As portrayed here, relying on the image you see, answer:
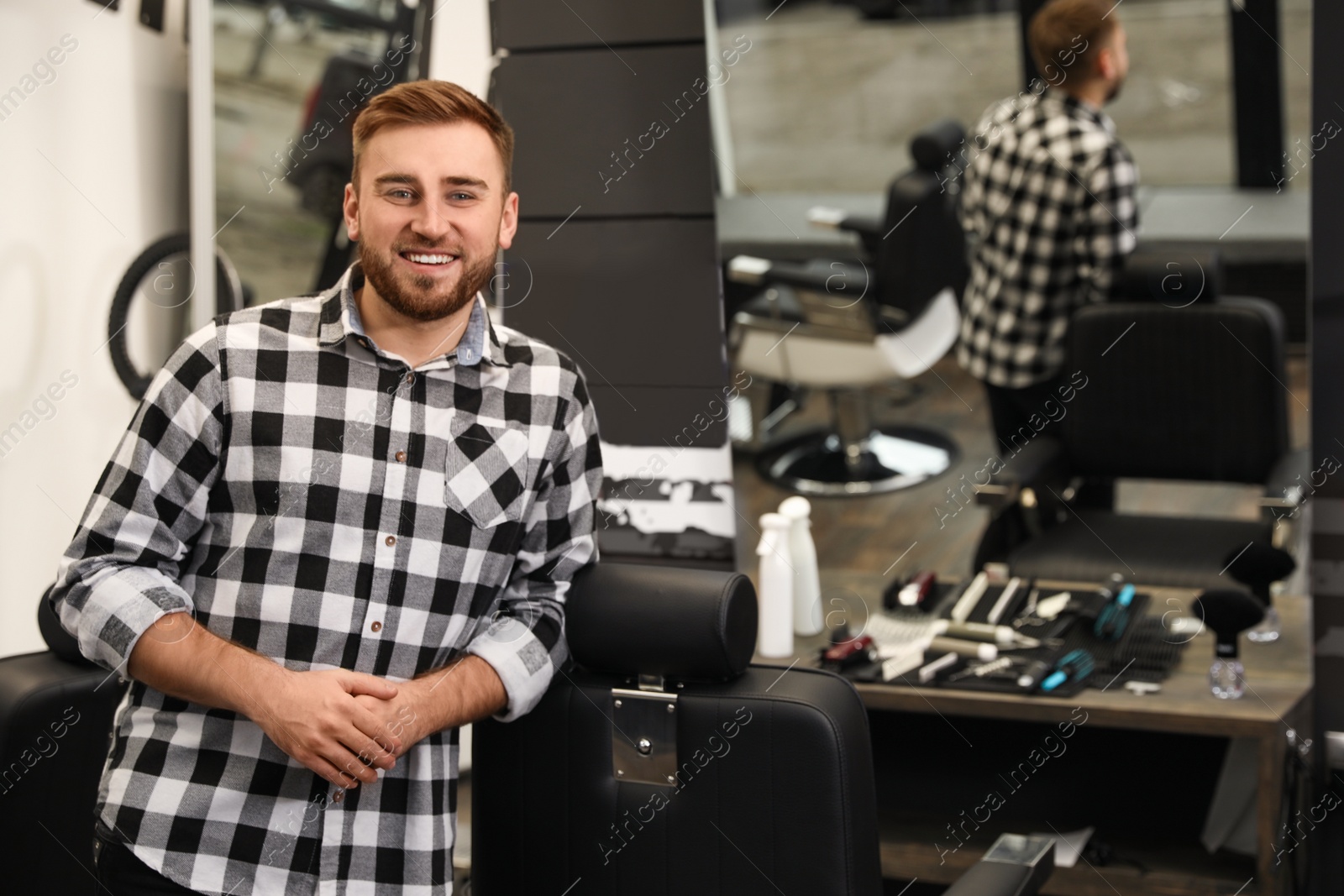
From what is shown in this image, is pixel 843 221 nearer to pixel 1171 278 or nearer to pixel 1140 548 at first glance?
pixel 1171 278

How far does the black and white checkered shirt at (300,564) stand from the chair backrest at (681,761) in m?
0.09

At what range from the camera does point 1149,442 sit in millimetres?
3295

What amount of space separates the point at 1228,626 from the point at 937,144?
70.6 inches

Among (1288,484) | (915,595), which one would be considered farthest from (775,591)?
(1288,484)

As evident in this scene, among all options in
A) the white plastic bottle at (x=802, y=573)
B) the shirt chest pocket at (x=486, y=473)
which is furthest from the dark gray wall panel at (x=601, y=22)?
the shirt chest pocket at (x=486, y=473)

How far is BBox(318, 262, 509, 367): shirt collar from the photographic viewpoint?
1.63 meters

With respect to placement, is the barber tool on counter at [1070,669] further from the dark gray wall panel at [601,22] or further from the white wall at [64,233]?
the white wall at [64,233]

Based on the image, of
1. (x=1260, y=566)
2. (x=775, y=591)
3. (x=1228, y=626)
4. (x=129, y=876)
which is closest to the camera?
(x=129, y=876)

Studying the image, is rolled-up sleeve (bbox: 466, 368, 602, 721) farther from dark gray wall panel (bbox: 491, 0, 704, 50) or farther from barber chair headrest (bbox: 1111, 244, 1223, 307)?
barber chair headrest (bbox: 1111, 244, 1223, 307)

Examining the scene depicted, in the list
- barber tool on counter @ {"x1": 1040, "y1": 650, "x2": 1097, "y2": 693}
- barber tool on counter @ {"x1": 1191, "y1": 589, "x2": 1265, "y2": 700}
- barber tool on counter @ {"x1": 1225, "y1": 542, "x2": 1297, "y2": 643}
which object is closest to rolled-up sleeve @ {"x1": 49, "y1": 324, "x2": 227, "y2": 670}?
barber tool on counter @ {"x1": 1040, "y1": 650, "x2": 1097, "y2": 693}

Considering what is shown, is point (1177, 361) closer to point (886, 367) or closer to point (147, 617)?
point (886, 367)

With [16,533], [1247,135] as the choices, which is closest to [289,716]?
[16,533]

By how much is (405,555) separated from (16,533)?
1.57 metres

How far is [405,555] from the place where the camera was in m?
1.61
